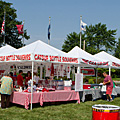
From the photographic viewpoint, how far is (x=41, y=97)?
962 cm

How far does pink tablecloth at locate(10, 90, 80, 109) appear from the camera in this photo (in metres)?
9.24

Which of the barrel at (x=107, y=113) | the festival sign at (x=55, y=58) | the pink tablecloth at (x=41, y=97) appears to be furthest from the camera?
the festival sign at (x=55, y=58)

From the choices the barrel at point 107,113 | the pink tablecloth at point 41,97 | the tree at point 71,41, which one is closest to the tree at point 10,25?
the tree at point 71,41

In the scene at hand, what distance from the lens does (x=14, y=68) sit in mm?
18094

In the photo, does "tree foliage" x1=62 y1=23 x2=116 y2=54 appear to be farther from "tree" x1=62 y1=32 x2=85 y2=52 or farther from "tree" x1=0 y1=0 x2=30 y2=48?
"tree" x1=0 y1=0 x2=30 y2=48

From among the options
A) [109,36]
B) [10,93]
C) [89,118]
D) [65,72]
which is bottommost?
[89,118]

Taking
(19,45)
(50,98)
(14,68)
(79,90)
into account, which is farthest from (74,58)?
(19,45)

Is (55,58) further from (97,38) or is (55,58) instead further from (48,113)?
(97,38)

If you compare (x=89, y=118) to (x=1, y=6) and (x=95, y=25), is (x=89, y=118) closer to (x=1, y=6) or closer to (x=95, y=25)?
(x=1, y=6)

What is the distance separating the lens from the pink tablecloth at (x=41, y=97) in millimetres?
9242

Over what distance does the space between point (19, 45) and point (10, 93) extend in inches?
1105

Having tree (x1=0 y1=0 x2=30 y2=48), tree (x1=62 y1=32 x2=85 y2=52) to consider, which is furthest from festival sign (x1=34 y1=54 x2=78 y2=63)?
tree (x1=62 y1=32 x2=85 y2=52)

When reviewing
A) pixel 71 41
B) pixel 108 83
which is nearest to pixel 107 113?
pixel 108 83

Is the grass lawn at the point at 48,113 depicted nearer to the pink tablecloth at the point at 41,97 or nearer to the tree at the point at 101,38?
the pink tablecloth at the point at 41,97
